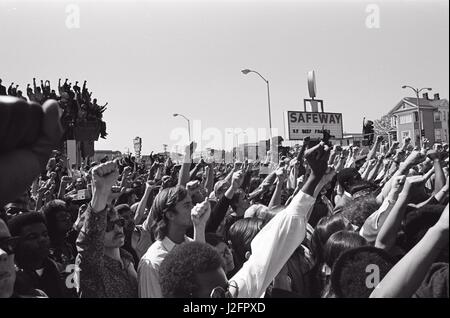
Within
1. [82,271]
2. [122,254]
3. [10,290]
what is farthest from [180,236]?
[10,290]

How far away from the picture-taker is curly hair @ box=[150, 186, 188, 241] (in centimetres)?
292

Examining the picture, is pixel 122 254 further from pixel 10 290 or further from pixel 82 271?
pixel 10 290

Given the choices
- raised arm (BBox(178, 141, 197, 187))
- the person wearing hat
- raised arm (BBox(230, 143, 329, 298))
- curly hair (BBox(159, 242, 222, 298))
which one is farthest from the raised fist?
raised arm (BBox(178, 141, 197, 187))

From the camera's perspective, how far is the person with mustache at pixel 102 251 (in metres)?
2.15

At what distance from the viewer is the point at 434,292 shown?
153 centimetres

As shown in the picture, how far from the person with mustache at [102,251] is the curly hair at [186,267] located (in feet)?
1.53

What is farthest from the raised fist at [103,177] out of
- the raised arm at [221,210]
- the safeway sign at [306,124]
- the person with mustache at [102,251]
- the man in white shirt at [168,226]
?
the safeway sign at [306,124]

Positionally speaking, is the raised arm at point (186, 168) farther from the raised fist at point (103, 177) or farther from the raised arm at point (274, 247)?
the raised arm at point (274, 247)

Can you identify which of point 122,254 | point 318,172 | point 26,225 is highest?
point 318,172

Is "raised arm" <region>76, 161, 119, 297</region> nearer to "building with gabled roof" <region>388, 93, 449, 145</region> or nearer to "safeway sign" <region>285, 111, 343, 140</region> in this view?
"building with gabled roof" <region>388, 93, 449, 145</region>

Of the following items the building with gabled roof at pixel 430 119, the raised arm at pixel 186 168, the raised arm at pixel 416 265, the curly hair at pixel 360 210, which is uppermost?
the building with gabled roof at pixel 430 119

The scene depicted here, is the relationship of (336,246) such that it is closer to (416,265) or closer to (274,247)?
(274,247)

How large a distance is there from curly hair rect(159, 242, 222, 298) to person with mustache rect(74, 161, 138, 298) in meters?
0.47
